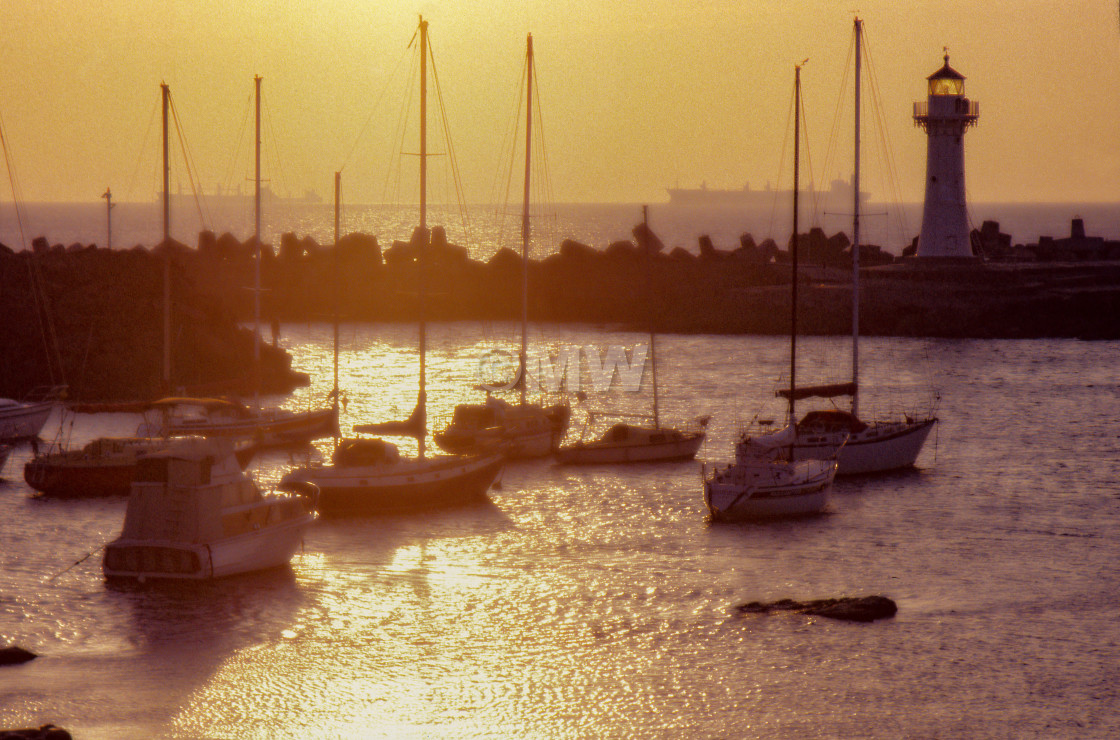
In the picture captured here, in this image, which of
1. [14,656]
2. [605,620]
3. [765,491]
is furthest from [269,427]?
[14,656]

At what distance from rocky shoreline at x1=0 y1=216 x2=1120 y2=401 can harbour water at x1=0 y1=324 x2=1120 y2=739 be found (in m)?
12.6

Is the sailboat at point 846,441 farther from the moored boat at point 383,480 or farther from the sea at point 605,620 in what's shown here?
the moored boat at point 383,480

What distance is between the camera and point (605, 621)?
19.0 meters

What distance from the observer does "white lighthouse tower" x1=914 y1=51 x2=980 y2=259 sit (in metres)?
68.4

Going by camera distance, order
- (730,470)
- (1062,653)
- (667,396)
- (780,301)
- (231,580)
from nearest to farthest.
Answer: (1062,653) < (231,580) < (730,470) < (667,396) < (780,301)

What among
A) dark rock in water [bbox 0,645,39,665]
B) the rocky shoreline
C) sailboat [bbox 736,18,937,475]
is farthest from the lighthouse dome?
dark rock in water [bbox 0,645,39,665]

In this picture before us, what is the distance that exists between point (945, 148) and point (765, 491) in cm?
4860

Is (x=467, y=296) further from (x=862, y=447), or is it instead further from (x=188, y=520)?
(x=188, y=520)

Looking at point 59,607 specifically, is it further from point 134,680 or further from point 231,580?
point 134,680

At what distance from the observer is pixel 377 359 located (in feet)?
209

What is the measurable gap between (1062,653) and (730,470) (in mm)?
10065

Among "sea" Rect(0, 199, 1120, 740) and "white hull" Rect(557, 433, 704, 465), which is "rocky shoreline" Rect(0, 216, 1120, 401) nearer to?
"white hull" Rect(557, 433, 704, 465)

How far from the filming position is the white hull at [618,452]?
110 ft

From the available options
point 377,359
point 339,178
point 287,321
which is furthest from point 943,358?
point 287,321
